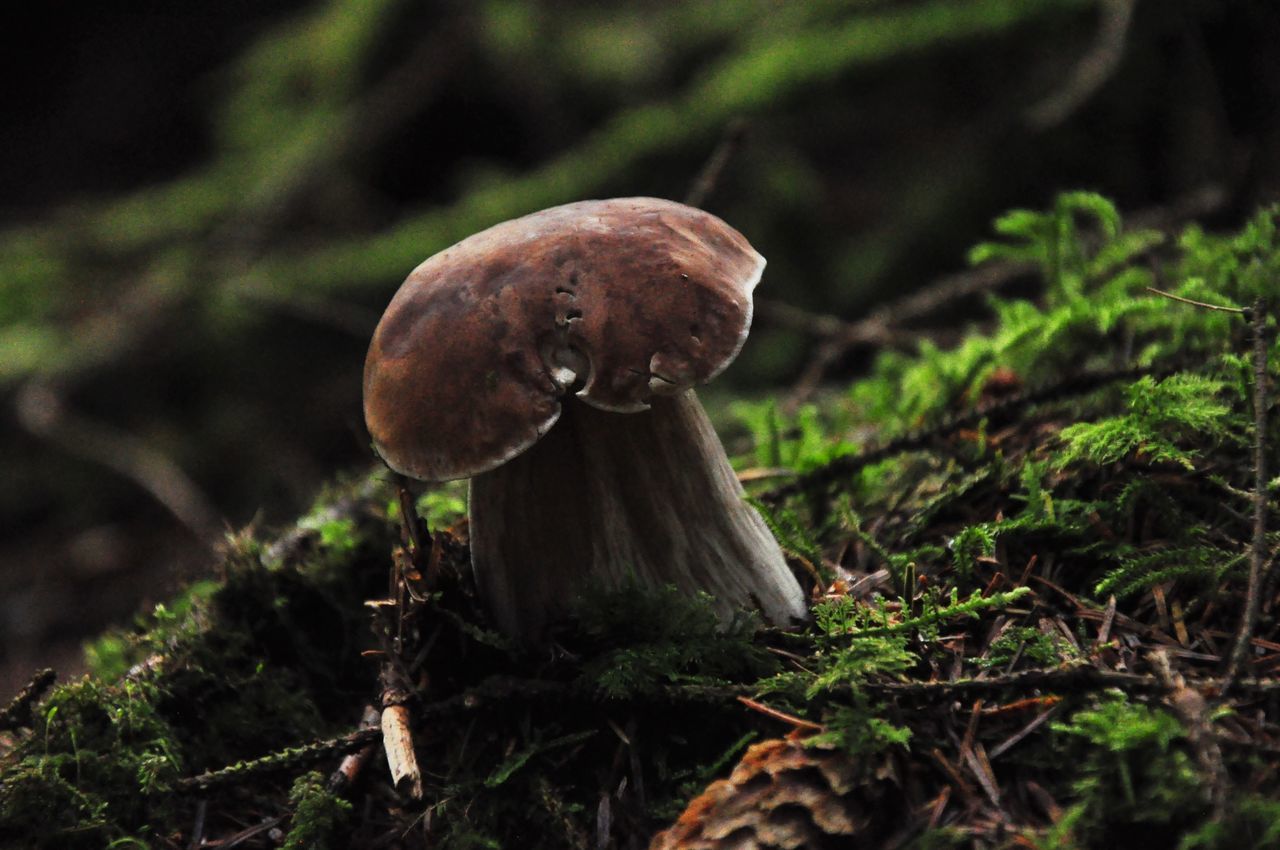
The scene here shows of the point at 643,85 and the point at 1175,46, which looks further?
the point at 643,85

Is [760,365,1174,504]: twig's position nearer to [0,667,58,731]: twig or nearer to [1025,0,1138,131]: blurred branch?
[0,667,58,731]: twig

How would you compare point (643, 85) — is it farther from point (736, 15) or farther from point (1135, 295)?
point (1135, 295)

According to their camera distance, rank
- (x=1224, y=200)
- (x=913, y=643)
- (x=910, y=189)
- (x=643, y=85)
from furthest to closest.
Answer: (x=643, y=85)
(x=910, y=189)
(x=1224, y=200)
(x=913, y=643)

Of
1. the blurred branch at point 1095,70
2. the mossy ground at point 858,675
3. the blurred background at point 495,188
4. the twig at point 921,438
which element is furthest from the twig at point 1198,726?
the blurred branch at point 1095,70

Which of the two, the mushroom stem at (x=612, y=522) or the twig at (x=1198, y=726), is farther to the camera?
the mushroom stem at (x=612, y=522)

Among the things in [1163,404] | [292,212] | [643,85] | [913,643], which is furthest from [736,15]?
[913,643]

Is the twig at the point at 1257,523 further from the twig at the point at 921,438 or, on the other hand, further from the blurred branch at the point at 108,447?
the blurred branch at the point at 108,447

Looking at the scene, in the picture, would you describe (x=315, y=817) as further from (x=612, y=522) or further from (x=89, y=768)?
(x=612, y=522)
